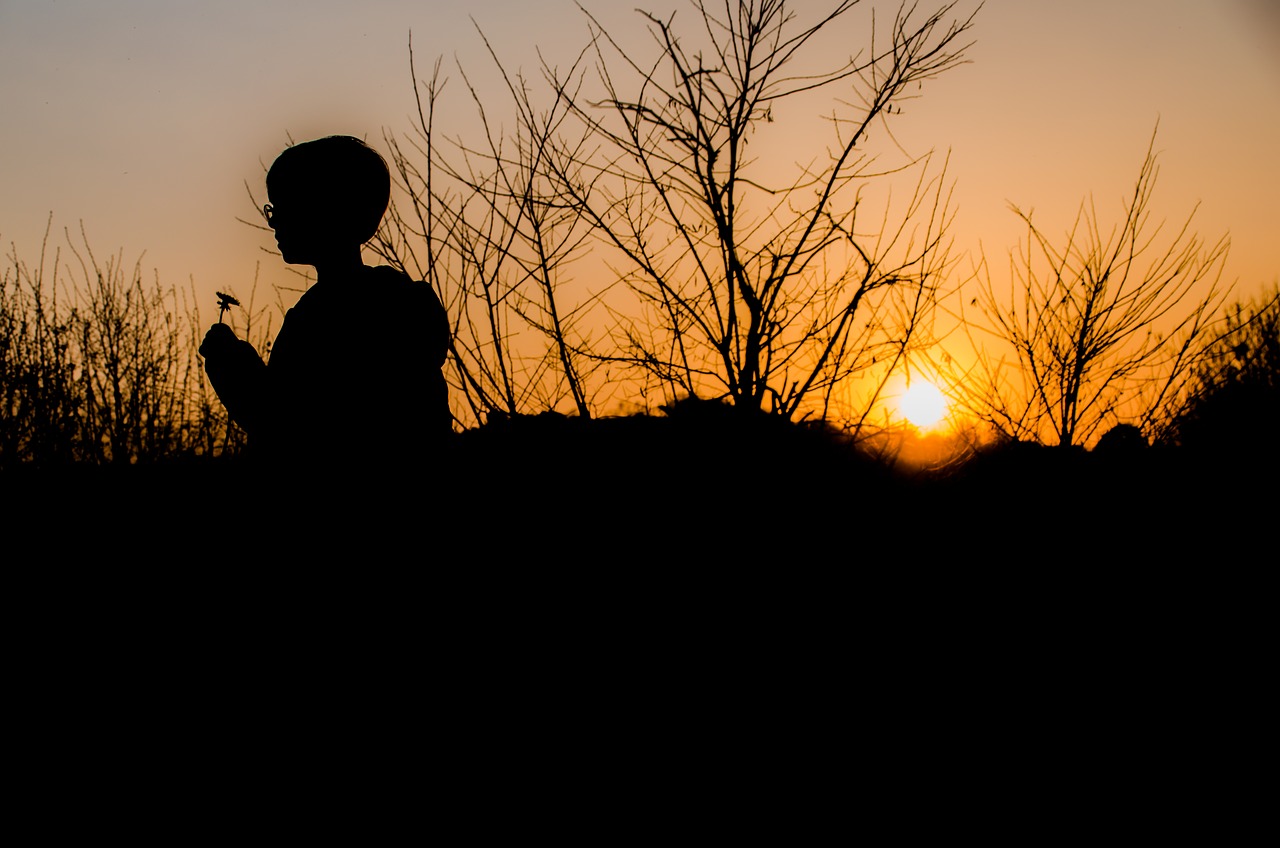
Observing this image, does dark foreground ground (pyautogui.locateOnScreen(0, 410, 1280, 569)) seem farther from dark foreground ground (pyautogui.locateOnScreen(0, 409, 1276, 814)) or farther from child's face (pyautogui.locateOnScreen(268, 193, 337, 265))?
child's face (pyautogui.locateOnScreen(268, 193, 337, 265))

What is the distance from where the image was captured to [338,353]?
4.68 ft

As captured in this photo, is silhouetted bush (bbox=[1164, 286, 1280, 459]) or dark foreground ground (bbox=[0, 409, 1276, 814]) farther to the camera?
silhouetted bush (bbox=[1164, 286, 1280, 459])

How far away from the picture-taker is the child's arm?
1368mm

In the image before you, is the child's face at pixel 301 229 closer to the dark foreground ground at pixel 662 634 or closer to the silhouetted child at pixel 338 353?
the silhouetted child at pixel 338 353

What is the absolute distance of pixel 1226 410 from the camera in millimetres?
6941

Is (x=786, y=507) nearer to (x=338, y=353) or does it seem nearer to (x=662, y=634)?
(x=662, y=634)

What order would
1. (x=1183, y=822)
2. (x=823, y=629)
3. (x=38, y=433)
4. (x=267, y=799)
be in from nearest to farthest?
(x=267, y=799) < (x=1183, y=822) < (x=823, y=629) < (x=38, y=433)

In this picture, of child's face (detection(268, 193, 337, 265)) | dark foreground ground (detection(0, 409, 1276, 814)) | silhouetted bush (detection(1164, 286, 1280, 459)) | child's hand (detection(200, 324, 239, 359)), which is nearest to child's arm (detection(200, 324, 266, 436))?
child's hand (detection(200, 324, 239, 359))

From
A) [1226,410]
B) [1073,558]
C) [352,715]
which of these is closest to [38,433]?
[352,715]

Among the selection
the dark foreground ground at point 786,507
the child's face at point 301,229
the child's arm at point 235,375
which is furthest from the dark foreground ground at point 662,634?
the child's face at point 301,229

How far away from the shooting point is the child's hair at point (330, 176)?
1.54m

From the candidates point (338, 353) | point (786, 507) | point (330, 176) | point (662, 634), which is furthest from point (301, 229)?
point (786, 507)

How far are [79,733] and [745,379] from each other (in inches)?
123

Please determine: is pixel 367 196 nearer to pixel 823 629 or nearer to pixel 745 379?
pixel 745 379
